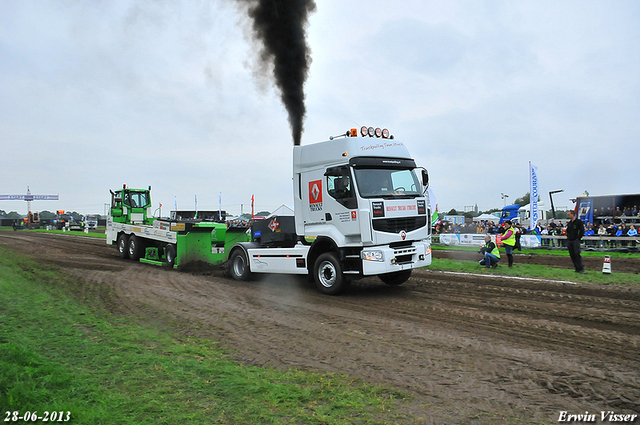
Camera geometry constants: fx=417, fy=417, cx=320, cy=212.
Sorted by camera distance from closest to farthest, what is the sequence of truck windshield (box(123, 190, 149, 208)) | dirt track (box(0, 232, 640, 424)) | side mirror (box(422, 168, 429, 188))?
1. dirt track (box(0, 232, 640, 424))
2. side mirror (box(422, 168, 429, 188))
3. truck windshield (box(123, 190, 149, 208))

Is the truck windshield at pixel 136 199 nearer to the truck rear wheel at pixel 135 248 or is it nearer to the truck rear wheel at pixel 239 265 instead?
the truck rear wheel at pixel 135 248

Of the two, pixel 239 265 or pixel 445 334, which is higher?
pixel 239 265

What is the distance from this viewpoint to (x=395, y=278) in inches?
410

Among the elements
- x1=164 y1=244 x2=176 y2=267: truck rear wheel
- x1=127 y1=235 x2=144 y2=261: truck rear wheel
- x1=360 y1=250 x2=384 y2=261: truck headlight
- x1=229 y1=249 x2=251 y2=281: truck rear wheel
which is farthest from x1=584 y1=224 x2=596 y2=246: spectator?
x1=127 y1=235 x2=144 y2=261: truck rear wheel

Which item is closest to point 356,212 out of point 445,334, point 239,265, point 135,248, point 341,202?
point 341,202

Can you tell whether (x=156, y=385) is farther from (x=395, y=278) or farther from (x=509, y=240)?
(x=509, y=240)

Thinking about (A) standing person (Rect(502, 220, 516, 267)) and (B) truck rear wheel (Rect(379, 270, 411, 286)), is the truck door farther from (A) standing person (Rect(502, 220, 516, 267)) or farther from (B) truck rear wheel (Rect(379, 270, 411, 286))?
(A) standing person (Rect(502, 220, 516, 267))

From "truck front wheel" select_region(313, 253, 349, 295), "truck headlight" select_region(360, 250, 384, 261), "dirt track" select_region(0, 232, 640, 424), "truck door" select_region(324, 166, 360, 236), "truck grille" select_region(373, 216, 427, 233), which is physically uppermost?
"truck door" select_region(324, 166, 360, 236)

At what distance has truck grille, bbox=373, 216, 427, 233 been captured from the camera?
8508 millimetres

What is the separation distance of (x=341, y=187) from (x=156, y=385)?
5591 millimetres

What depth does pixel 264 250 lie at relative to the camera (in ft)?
35.3

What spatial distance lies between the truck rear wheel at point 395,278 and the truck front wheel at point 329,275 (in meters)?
Answer: 1.61

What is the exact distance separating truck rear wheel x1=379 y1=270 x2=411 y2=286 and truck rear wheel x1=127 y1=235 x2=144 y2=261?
400 inches

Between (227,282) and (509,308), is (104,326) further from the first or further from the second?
(509,308)
